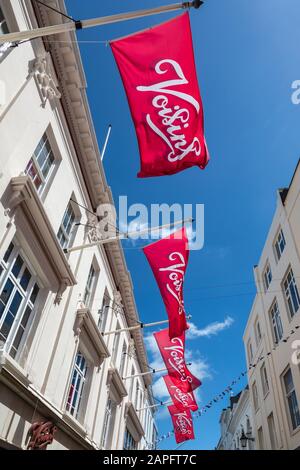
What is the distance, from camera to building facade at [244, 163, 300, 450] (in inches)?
622

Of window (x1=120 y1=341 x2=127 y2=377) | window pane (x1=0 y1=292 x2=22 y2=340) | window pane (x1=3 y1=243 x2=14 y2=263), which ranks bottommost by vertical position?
window pane (x1=0 y1=292 x2=22 y2=340)

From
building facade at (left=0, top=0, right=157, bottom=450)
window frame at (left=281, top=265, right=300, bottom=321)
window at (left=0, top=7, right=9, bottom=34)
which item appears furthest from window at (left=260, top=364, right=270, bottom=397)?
window at (left=0, top=7, right=9, bottom=34)

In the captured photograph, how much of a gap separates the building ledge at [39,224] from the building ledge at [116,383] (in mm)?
7534

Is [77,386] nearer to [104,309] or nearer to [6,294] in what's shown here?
[104,309]

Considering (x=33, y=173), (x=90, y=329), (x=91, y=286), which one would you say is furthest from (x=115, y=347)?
(x=33, y=173)

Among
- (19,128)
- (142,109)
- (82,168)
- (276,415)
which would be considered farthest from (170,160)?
(276,415)

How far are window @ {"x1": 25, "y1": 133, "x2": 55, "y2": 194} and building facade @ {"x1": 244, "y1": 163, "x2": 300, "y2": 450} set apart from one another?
38.3 ft

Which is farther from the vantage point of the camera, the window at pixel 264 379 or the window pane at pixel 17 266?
the window at pixel 264 379

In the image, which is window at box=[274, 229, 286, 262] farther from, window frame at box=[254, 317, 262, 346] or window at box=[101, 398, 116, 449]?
window at box=[101, 398, 116, 449]

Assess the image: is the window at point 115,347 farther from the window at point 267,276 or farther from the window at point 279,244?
the window at point 279,244

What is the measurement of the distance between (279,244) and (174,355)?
909 cm

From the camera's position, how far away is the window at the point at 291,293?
16391 mm

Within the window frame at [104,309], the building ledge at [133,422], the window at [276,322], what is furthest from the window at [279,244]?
the building ledge at [133,422]

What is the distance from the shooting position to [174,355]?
614 inches
